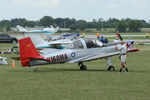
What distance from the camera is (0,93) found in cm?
1214

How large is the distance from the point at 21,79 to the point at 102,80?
3349mm

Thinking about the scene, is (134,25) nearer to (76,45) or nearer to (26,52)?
(76,45)

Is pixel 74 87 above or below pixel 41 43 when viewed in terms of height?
above

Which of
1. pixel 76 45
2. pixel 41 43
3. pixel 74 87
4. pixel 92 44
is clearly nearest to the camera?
pixel 74 87

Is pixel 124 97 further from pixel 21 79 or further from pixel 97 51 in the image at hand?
pixel 97 51

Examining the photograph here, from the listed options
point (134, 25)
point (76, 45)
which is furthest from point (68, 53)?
point (134, 25)

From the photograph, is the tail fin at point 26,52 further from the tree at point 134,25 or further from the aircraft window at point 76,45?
the tree at point 134,25

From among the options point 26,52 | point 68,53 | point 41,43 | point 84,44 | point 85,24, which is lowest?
point 85,24

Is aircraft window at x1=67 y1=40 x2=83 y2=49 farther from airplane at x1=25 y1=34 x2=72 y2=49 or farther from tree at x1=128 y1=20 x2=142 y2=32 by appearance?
tree at x1=128 y1=20 x2=142 y2=32

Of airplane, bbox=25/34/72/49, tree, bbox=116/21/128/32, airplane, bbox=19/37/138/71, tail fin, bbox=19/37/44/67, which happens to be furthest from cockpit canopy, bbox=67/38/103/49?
tree, bbox=116/21/128/32

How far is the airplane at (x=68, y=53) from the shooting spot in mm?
17984

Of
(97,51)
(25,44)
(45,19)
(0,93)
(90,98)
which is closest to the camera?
(90,98)

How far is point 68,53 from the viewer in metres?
18.8

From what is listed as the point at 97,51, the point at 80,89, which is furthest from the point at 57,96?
the point at 97,51
